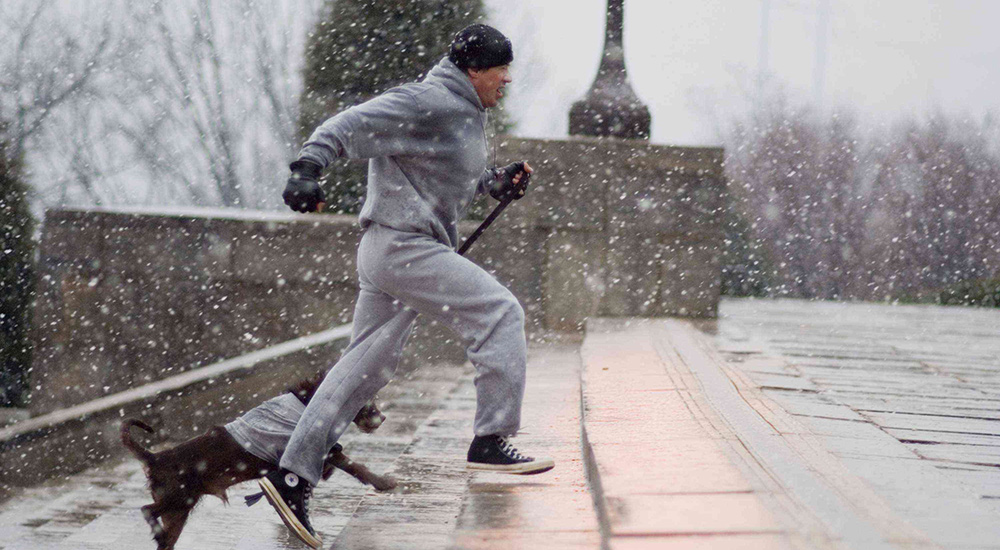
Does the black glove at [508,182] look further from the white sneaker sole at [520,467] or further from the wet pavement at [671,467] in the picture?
the white sneaker sole at [520,467]

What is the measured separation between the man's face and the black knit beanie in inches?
0.6

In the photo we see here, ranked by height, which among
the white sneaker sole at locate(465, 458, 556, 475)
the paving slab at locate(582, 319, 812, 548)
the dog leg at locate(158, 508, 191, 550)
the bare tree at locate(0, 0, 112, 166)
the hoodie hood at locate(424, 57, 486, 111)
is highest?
the bare tree at locate(0, 0, 112, 166)

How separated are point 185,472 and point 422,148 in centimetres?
119

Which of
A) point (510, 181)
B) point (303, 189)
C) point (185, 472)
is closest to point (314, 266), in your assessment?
point (510, 181)

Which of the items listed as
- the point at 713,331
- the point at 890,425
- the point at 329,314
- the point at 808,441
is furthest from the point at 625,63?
Result: the point at 808,441

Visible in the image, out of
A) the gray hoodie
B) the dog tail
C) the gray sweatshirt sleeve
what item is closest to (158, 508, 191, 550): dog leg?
the dog tail

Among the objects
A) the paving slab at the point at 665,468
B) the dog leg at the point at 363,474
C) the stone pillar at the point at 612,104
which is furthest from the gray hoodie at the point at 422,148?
the stone pillar at the point at 612,104

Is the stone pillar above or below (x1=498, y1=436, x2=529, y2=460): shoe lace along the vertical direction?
above

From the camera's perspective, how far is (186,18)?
17266mm

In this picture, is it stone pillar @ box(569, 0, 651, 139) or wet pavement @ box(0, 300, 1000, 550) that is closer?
wet pavement @ box(0, 300, 1000, 550)

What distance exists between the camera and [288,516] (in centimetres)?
284

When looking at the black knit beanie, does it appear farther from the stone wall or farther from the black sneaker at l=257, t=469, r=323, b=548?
the stone wall

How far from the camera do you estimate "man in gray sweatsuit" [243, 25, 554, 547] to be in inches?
112

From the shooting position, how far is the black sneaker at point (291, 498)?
2.85 meters
